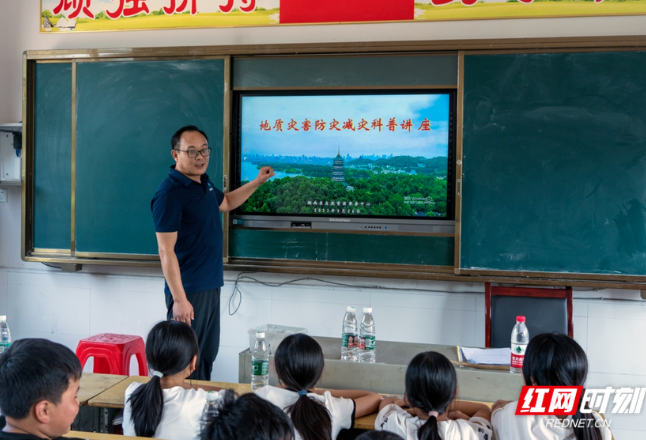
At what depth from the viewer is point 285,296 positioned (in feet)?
12.4

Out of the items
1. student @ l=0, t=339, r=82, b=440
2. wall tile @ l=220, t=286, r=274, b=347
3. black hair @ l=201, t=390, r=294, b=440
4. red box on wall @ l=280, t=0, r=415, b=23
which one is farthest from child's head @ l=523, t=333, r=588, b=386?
red box on wall @ l=280, t=0, r=415, b=23

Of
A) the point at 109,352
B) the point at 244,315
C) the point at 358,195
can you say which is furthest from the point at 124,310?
the point at 358,195

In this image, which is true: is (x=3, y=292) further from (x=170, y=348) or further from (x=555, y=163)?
(x=555, y=163)

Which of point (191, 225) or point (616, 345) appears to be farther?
point (616, 345)

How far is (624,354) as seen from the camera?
11.1 ft

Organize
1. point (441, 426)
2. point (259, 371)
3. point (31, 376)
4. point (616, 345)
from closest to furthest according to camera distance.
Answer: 1. point (31, 376)
2. point (441, 426)
3. point (259, 371)
4. point (616, 345)

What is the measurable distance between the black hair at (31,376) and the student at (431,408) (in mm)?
888

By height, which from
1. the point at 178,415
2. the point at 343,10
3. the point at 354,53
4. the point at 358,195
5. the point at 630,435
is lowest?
the point at 630,435

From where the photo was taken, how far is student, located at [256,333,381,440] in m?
1.72

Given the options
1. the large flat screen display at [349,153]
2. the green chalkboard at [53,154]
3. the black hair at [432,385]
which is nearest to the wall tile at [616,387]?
the large flat screen display at [349,153]

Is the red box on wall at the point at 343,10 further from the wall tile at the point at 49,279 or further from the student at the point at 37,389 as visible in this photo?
the student at the point at 37,389

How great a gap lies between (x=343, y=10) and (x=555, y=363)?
2.56 meters

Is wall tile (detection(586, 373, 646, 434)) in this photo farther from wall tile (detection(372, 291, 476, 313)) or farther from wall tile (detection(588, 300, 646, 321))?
wall tile (detection(372, 291, 476, 313))

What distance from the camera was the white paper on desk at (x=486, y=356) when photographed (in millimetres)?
2248
